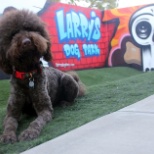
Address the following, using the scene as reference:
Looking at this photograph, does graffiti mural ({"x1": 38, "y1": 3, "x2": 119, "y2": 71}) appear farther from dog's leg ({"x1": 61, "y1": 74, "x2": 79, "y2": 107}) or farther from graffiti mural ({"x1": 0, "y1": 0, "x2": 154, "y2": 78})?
dog's leg ({"x1": 61, "y1": 74, "x2": 79, "y2": 107})

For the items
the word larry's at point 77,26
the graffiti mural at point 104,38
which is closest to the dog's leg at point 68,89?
the graffiti mural at point 104,38

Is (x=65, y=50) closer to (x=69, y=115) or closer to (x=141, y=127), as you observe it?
(x=69, y=115)

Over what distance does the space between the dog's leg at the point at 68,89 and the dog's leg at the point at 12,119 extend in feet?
3.83

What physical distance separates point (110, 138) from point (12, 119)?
1.32 meters

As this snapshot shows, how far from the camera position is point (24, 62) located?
12.9 feet

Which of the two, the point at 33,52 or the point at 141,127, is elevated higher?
the point at 33,52

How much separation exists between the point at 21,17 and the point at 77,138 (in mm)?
1684

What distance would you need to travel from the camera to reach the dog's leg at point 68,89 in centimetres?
511

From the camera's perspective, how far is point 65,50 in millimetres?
11578

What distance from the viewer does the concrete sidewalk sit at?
2.79m

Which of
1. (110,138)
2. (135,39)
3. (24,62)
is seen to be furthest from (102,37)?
(110,138)

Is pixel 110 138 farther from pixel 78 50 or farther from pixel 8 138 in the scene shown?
pixel 78 50

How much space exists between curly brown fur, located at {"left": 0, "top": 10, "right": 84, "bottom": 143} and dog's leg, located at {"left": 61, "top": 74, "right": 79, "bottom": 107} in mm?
802

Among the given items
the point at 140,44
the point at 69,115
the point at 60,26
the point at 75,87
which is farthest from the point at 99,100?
the point at 140,44
